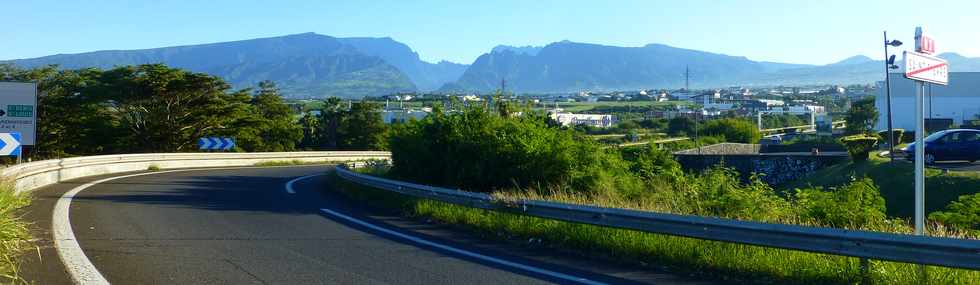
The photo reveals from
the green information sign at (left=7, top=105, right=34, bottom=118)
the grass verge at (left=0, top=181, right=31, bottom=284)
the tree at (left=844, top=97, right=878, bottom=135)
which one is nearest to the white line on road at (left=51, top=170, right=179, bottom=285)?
the grass verge at (left=0, top=181, right=31, bottom=284)

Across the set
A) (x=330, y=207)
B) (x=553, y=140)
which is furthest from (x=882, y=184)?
(x=330, y=207)

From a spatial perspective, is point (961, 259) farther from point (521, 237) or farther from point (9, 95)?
point (9, 95)

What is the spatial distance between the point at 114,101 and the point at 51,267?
52.2 meters

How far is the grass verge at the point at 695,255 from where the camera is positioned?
24.6 ft

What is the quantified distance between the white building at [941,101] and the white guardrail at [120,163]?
6385 cm

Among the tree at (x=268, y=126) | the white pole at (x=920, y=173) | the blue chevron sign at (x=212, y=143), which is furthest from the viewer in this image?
the tree at (x=268, y=126)

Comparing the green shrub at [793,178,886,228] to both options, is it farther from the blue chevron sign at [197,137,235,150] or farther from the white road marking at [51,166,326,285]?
the blue chevron sign at [197,137,235,150]

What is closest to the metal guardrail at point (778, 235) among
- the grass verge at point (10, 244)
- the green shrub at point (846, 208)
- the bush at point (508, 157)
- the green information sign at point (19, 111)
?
the green shrub at point (846, 208)

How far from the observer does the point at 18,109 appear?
2052 centimetres

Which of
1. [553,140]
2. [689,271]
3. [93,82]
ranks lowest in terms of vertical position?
[689,271]

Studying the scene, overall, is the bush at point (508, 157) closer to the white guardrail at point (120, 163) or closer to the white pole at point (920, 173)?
the white pole at point (920, 173)

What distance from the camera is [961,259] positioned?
21.6 feet

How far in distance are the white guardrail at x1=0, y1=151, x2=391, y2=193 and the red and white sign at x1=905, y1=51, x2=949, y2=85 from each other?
14.2 m

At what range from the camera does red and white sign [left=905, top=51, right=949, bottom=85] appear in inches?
323
